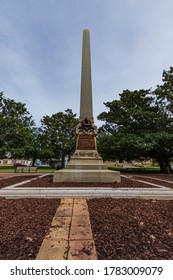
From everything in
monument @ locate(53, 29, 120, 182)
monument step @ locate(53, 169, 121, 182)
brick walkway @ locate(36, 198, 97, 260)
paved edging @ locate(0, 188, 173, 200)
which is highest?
monument @ locate(53, 29, 120, 182)

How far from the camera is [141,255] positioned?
96.8 inches

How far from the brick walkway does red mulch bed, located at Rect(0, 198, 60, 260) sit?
14 cm

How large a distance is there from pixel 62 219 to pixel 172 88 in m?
20.9

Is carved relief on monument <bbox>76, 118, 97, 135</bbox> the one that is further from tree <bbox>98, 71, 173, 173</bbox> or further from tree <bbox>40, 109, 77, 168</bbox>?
tree <bbox>40, 109, 77, 168</bbox>

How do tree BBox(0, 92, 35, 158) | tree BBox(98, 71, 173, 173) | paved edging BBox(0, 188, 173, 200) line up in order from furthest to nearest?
tree BBox(0, 92, 35, 158) → tree BBox(98, 71, 173, 173) → paved edging BBox(0, 188, 173, 200)

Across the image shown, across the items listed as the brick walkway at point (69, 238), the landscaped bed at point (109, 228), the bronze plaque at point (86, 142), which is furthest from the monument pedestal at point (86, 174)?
the brick walkway at point (69, 238)

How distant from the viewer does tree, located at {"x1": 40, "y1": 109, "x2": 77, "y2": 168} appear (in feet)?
108

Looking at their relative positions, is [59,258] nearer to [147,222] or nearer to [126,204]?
[147,222]

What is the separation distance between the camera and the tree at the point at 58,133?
1294 inches

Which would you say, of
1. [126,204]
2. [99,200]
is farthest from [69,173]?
[126,204]

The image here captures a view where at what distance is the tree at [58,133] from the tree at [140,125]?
1091 centimetres

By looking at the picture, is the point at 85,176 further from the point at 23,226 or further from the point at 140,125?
the point at 140,125

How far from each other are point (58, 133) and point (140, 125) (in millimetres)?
16788

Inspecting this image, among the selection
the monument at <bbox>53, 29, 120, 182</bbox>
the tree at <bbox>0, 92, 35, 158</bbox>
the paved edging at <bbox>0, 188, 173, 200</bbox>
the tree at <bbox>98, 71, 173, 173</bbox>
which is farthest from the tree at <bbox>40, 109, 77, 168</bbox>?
the paved edging at <bbox>0, 188, 173, 200</bbox>
